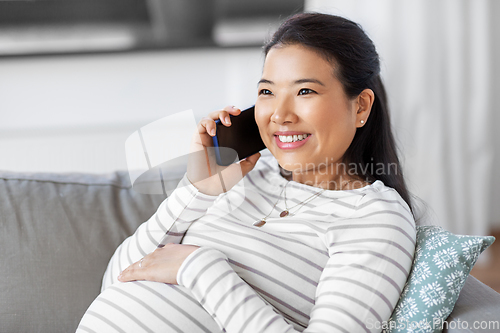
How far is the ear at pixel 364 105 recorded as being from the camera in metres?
1.06

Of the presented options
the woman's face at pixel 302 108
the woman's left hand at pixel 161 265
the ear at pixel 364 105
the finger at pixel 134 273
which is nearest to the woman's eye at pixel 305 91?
the woman's face at pixel 302 108

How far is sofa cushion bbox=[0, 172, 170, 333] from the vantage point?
44.6 inches

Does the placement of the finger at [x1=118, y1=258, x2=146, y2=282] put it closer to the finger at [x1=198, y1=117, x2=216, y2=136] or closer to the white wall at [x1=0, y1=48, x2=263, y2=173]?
the finger at [x1=198, y1=117, x2=216, y2=136]

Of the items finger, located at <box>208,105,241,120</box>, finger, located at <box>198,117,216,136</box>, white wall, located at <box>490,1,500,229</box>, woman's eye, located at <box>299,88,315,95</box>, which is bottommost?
white wall, located at <box>490,1,500,229</box>

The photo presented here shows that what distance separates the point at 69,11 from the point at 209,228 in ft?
4.63

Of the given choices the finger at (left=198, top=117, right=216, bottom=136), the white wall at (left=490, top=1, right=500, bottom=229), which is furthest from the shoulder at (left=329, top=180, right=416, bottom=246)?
the white wall at (left=490, top=1, right=500, bottom=229)

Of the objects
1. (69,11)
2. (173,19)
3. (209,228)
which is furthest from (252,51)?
(209,228)

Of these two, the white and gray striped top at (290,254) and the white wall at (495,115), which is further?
the white wall at (495,115)

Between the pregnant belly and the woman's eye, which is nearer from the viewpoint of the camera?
the pregnant belly

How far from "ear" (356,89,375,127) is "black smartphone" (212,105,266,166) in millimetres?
263

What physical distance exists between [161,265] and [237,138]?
0.36 meters

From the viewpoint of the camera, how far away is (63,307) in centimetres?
114

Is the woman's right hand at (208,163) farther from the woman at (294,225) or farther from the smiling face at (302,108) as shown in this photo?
the smiling face at (302,108)

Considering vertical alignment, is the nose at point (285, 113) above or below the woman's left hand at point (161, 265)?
above
